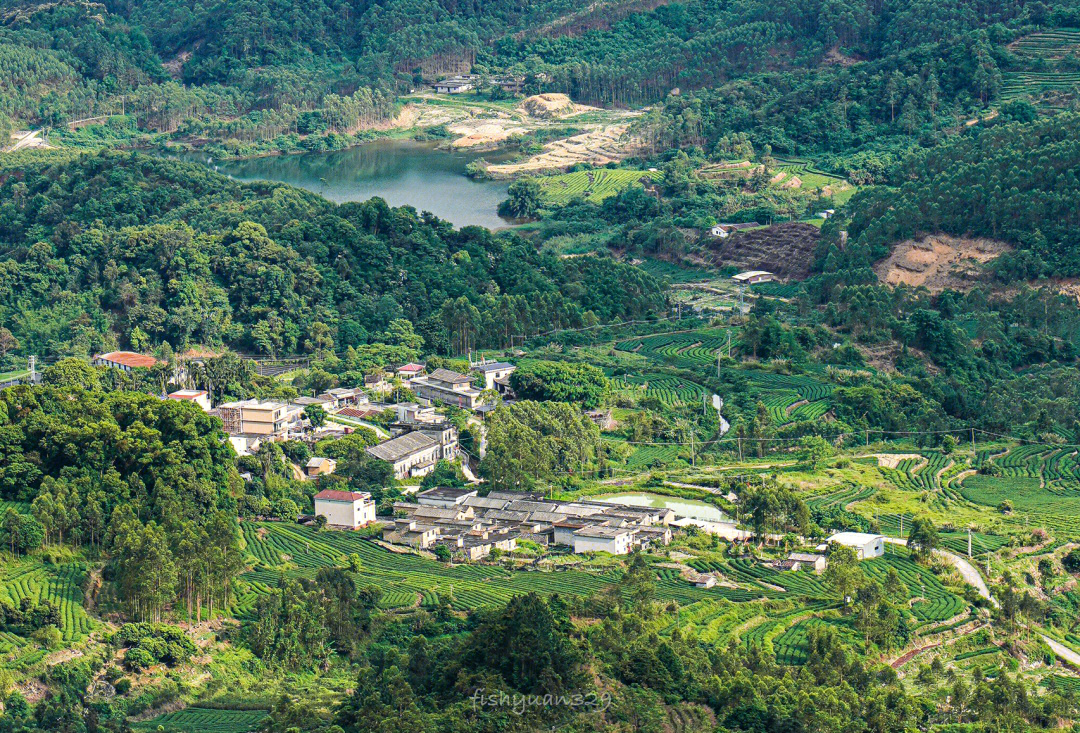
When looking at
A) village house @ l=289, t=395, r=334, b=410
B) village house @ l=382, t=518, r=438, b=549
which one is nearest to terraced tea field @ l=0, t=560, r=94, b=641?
village house @ l=382, t=518, r=438, b=549

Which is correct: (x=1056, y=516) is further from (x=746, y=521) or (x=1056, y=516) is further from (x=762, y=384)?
(x=762, y=384)

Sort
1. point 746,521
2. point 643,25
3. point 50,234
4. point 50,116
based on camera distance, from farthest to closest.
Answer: point 643,25, point 50,116, point 50,234, point 746,521

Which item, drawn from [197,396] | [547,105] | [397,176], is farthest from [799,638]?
Answer: [547,105]

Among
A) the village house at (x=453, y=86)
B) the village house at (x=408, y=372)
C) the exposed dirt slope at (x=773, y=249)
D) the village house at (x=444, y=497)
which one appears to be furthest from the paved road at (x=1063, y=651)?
the village house at (x=453, y=86)

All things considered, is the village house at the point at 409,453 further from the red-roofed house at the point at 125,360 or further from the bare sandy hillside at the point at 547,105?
the bare sandy hillside at the point at 547,105

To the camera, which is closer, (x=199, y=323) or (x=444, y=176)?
(x=199, y=323)

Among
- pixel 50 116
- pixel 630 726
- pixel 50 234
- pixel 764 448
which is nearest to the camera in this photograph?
pixel 630 726

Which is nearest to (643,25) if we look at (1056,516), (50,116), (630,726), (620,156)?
(620,156)
